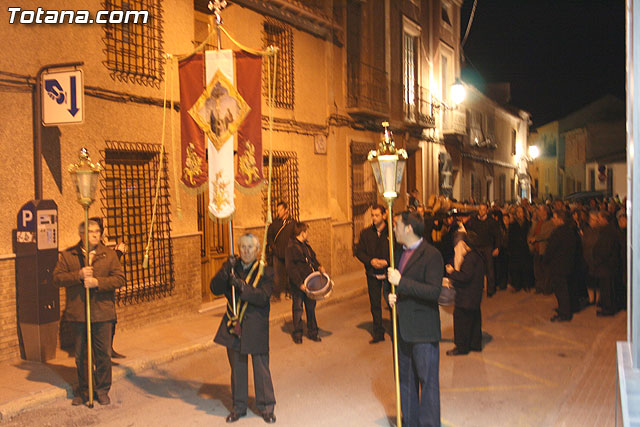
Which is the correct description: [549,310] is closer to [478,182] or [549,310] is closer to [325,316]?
[325,316]

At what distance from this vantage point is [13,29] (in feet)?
29.2

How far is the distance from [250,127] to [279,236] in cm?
558

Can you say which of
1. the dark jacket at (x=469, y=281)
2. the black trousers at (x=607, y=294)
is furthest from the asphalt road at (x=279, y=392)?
the black trousers at (x=607, y=294)

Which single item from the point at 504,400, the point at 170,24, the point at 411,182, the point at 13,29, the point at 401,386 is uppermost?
the point at 170,24

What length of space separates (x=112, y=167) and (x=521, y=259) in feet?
30.1

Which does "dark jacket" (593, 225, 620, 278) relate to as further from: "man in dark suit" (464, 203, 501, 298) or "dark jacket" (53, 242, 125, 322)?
"dark jacket" (53, 242, 125, 322)

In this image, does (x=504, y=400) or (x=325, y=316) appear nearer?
(x=504, y=400)

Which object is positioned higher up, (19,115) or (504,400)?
(19,115)

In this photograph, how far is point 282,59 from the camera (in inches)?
612

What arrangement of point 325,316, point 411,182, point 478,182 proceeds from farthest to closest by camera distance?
point 478,182
point 411,182
point 325,316

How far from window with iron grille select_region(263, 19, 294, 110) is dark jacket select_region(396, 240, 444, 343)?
9580mm

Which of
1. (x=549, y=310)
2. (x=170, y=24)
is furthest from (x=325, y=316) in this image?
(x=170, y=24)

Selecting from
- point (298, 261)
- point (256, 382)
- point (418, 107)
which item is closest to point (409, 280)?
point (256, 382)
